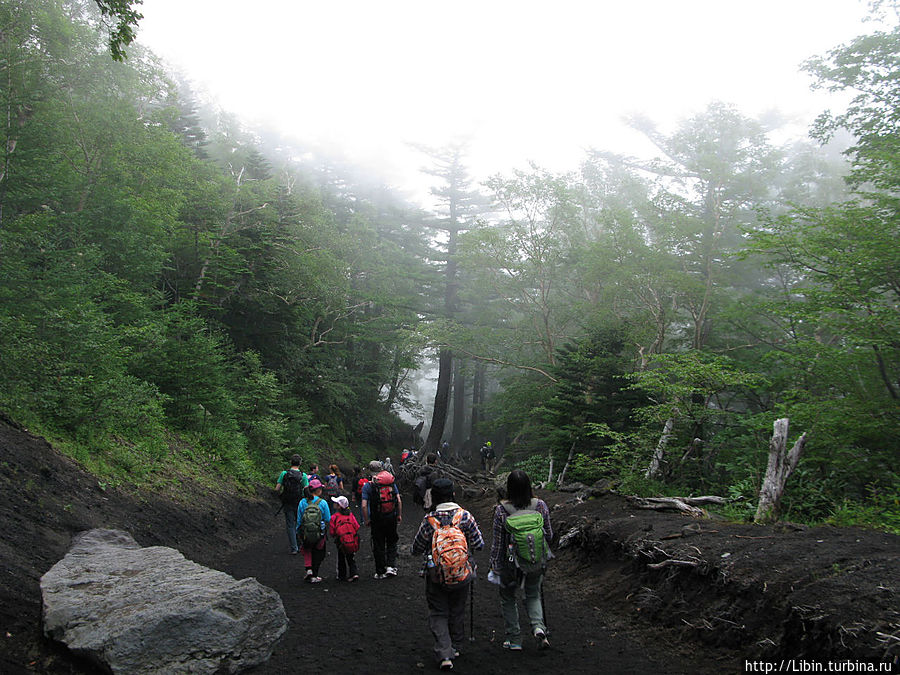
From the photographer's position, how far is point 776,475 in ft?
24.2

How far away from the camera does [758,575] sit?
506cm

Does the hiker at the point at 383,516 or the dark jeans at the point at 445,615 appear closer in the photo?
the dark jeans at the point at 445,615

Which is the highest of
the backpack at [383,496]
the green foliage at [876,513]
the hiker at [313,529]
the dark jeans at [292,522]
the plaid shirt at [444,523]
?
the green foliage at [876,513]

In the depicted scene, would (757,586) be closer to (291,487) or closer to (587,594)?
(587,594)

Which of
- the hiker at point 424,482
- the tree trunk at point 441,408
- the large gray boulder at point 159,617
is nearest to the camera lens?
the large gray boulder at point 159,617

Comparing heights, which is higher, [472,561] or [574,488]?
[472,561]

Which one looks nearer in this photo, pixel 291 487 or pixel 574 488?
pixel 291 487

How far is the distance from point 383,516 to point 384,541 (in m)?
0.68

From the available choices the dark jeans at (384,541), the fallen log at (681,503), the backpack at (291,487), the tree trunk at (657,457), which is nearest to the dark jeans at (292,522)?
the backpack at (291,487)

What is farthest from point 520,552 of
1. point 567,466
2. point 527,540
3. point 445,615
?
point 567,466

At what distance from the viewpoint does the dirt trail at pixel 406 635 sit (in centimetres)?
473

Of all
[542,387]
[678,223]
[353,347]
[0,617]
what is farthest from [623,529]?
[353,347]

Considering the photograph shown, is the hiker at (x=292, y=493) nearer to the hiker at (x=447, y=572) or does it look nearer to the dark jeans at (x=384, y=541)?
the dark jeans at (x=384, y=541)

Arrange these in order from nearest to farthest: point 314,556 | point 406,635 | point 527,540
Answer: point 527,540 → point 406,635 → point 314,556
